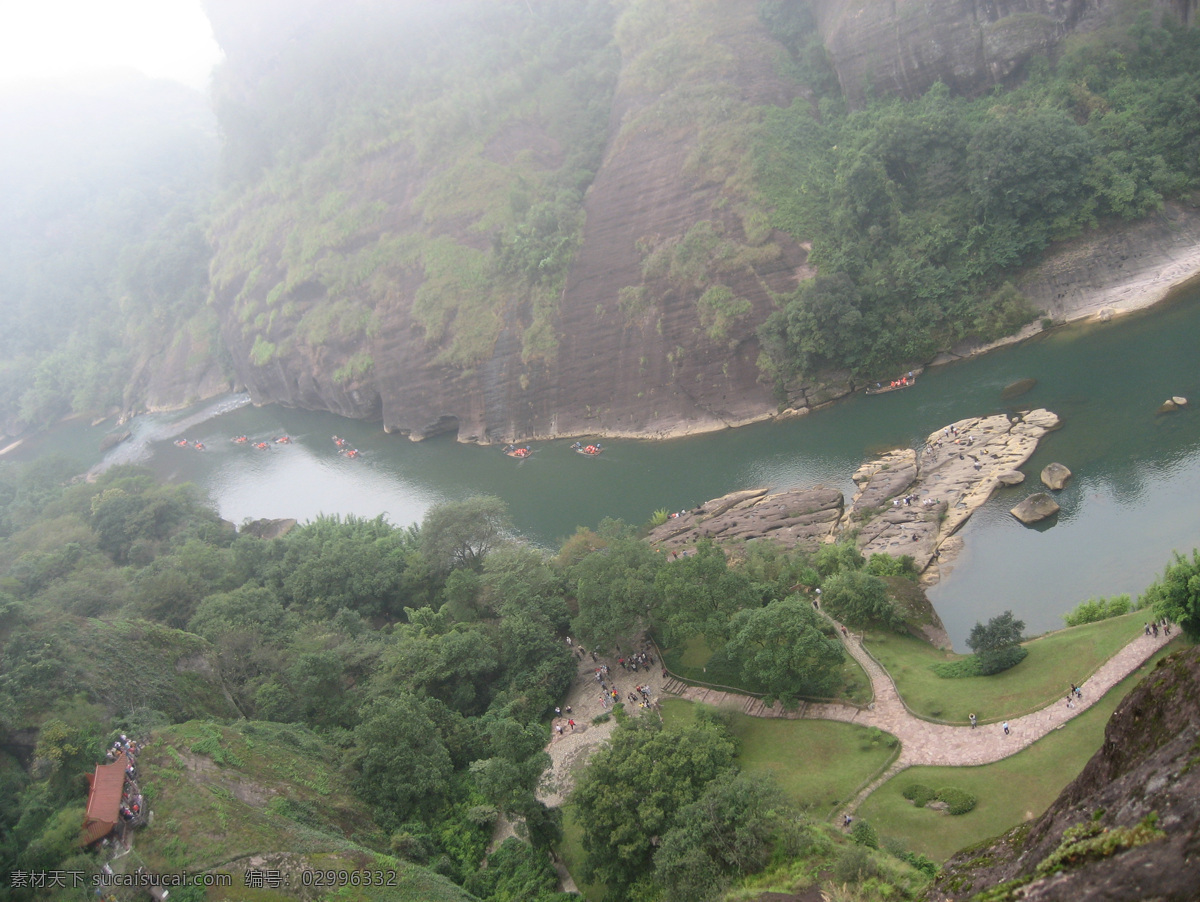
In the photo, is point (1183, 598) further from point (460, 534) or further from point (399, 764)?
point (460, 534)

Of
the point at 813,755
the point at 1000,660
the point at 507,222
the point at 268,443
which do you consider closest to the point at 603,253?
the point at 507,222

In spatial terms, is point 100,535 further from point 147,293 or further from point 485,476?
point 147,293

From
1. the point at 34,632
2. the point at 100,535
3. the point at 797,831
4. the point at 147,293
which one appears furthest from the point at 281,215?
the point at 797,831

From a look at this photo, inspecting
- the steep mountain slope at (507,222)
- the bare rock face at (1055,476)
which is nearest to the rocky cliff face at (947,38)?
the steep mountain slope at (507,222)

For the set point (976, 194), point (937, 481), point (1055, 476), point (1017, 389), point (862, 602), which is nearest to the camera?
point (862, 602)

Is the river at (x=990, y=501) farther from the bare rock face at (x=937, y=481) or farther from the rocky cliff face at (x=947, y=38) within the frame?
the rocky cliff face at (x=947, y=38)

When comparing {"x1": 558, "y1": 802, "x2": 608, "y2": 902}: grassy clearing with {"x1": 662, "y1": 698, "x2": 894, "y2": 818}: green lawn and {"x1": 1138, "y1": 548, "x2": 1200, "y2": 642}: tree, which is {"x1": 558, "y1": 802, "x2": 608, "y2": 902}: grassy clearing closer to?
{"x1": 662, "y1": 698, "x2": 894, "y2": 818}: green lawn
